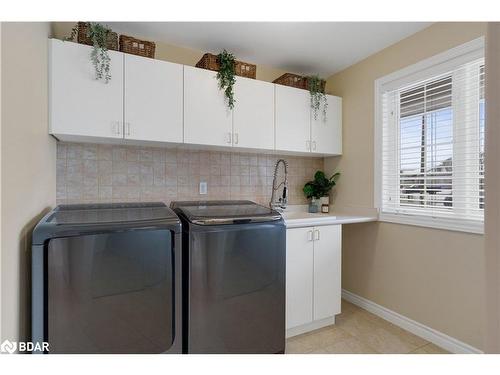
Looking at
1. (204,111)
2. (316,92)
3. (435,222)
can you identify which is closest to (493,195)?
(435,222)

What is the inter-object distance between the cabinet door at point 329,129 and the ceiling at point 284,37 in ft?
1.37

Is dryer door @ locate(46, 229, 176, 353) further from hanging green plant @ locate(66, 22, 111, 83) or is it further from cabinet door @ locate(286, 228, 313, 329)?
hanging green plant @ locate(66, 22, 111, 83)

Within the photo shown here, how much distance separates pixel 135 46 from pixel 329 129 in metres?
1.80

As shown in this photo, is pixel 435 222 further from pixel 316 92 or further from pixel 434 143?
pixel 316 92

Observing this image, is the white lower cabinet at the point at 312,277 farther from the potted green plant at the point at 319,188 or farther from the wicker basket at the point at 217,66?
the wicker basket at the point at 217,66

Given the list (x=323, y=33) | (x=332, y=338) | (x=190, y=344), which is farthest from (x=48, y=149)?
(x=332, y=338)

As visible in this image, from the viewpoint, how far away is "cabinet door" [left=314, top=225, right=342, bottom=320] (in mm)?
2045

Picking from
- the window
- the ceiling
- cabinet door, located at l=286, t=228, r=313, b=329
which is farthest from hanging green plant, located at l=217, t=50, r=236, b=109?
the window

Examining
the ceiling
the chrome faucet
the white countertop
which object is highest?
the ceiling

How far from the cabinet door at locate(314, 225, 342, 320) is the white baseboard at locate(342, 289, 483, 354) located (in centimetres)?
46

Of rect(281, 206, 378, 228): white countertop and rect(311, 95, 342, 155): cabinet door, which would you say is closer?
rect(281, 206, 378, 228): white countertop

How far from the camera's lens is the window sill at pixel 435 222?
66.0 inches

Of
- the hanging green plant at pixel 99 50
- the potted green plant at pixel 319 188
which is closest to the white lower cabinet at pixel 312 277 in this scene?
the potted green plant at pixel 319 188
